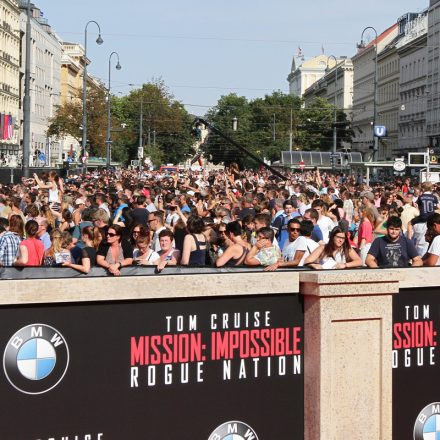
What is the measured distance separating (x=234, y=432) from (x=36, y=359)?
3.98 feet

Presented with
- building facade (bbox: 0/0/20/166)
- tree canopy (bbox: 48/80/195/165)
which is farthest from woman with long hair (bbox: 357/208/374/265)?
building facade (bbox: 0/0/20/166)

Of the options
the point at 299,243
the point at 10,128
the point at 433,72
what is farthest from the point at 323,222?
the point at 433,72

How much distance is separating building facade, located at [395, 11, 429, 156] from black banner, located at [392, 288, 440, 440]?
11203 centimetres

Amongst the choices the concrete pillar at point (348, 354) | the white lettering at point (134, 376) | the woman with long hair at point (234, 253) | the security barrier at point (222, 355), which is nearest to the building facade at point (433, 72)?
the woman with long hair at point (234, 253)

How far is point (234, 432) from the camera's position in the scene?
6.35 meters

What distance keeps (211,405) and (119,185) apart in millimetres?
22995

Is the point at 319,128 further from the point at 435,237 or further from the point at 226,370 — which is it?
the point at 226,370

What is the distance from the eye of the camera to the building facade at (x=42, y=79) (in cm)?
12062

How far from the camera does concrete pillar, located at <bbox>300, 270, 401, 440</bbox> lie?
6477 mm

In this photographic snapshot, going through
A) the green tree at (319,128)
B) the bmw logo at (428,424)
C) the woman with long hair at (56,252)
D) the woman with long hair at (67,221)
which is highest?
the green tree at (319,128)

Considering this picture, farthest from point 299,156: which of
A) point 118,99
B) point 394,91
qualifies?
point 118,99

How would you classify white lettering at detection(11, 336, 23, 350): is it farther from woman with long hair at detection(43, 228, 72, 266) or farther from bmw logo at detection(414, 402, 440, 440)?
woman with long hair at detection(43, 228, 72, 266)

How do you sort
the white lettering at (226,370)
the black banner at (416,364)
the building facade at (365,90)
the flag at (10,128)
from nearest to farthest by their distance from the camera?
1. the white lettering at (226,370)
2. the black banner at (416,364)
3. the flag at (10,128)
4. the building facade at (365,90)

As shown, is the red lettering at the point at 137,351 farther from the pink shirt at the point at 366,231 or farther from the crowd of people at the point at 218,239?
the pink shirt at the point at 366,231
